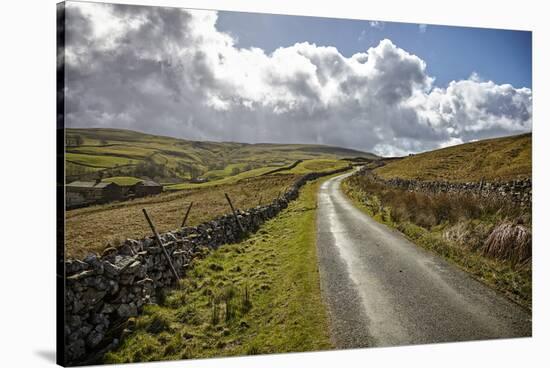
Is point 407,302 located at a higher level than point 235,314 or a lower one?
higher

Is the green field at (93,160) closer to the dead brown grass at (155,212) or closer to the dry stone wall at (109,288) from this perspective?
the dead brown grass at (155,212)

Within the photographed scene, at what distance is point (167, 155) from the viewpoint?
9305 mm

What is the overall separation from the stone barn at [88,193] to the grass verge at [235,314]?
7.20ft

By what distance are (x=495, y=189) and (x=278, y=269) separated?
5.94 metres

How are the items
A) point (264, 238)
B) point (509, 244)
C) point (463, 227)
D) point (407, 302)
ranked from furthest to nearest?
point (264, 238)
point (463, 227)
point (509, 244)
point (407, 302)

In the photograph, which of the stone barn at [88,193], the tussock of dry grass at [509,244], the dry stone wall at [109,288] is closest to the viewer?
the dry stone wall at [109,288]

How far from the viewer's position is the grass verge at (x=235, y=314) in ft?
27.8

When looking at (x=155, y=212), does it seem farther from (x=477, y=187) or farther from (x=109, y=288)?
(x=477, y=187)

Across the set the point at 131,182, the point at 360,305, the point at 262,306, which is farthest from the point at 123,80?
the point at 360,305

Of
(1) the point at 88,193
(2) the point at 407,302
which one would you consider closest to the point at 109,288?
(1) the point at 88,193

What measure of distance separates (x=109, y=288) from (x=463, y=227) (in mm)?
8431

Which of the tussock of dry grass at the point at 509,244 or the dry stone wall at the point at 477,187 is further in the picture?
the dry stone wall at the point at 477,187

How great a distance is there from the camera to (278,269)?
10.7 metres

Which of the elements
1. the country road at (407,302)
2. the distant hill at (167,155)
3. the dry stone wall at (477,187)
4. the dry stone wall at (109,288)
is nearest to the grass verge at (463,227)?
the dry stone wall at (477,187)
